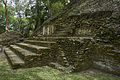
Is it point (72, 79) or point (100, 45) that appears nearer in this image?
point (72, 79)

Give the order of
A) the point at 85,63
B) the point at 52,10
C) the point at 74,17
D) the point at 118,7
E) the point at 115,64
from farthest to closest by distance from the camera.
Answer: the point at 52,10, the point at 74,17, the point at 118,7, the point at 85,63, the point at 115,64

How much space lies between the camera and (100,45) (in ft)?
14.0

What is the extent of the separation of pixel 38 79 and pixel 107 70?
2818 mm

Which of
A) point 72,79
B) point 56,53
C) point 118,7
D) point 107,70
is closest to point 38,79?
point 72,79

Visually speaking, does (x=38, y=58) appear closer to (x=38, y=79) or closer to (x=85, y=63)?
(x=38, y=79)

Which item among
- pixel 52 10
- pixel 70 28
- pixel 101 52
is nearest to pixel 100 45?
pixel 101 52

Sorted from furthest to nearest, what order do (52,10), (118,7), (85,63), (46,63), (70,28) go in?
1. (52,10)
2. (70,28)
3. (118,7)
4. (46,63)
5. (85,63)

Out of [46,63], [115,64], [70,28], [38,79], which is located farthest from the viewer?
[70,28]

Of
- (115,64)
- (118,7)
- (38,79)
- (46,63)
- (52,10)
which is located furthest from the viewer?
(52,10)

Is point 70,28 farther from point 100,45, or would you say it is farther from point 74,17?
point 100,45

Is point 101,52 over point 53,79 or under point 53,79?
over

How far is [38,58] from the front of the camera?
435cm

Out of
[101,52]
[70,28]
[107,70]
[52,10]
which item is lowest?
[107,70]

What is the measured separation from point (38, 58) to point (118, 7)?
16.7ft
